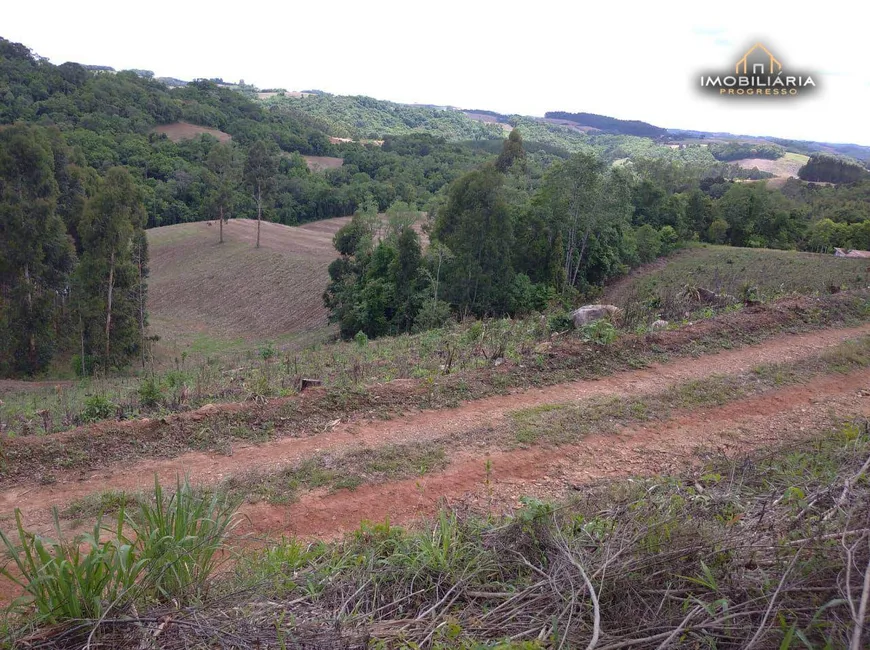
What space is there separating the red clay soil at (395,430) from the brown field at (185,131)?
68.1 meters

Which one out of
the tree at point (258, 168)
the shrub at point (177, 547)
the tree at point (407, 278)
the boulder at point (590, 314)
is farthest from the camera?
the tree at point (258, 168)

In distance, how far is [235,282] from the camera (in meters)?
36.3

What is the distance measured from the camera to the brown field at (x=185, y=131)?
6606cm

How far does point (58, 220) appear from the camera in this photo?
73.7 ft

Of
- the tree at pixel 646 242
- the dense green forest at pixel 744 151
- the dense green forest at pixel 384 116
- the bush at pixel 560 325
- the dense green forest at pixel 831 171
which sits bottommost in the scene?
the bush at pixel 560 325

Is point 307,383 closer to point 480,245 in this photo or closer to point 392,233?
point 480,245

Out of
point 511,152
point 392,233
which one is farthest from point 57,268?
point 511,152

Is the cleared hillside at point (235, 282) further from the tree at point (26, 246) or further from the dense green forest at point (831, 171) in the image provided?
the dense green forest at point (831, 171)

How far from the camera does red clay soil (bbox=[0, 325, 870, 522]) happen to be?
5.46 meters

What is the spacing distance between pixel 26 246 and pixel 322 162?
5364cm

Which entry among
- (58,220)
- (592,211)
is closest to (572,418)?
(592,211)

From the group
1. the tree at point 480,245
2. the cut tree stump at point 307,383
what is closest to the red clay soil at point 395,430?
the cut tree stump at point 307,383

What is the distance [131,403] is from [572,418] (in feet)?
20.2

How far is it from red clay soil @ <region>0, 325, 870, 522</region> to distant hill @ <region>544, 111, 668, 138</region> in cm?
11881
